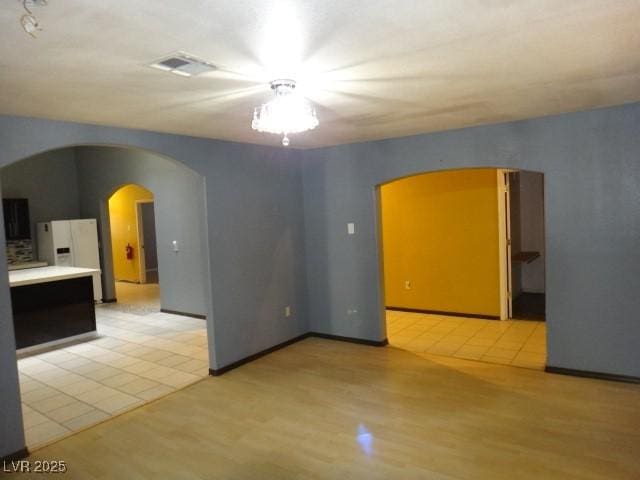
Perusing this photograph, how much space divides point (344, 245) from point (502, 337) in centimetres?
226

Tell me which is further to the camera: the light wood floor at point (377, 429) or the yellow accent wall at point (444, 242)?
the yellow accent wall at point (444, 242)

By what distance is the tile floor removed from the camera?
374 centimetres

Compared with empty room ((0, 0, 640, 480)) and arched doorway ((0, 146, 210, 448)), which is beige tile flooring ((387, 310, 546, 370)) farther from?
arched doorway ((0, 146, 210, 448))

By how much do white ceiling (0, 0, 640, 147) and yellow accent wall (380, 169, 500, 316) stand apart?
2693mm

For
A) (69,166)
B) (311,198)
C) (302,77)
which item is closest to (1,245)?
(302,77)

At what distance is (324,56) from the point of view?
224 cm

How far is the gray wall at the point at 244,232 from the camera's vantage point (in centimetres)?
420

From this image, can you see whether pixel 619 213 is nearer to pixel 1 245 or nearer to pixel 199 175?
pixel 199 175

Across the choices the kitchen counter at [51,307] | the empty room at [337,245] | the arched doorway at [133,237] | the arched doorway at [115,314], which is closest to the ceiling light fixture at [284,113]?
the empty room at [337,245]

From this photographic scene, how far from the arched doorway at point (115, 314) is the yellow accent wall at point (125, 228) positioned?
5.55 ft

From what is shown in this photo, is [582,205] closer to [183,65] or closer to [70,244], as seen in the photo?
[183,65]

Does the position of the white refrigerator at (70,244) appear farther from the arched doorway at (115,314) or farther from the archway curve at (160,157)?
the archway curve at (160,157)

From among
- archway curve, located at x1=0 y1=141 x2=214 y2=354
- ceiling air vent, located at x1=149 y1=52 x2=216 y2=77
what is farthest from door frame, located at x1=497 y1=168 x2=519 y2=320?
ceiling air vent, located at x1=149 y1=52 x2=216 y2=77

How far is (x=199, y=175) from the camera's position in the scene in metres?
4.46
